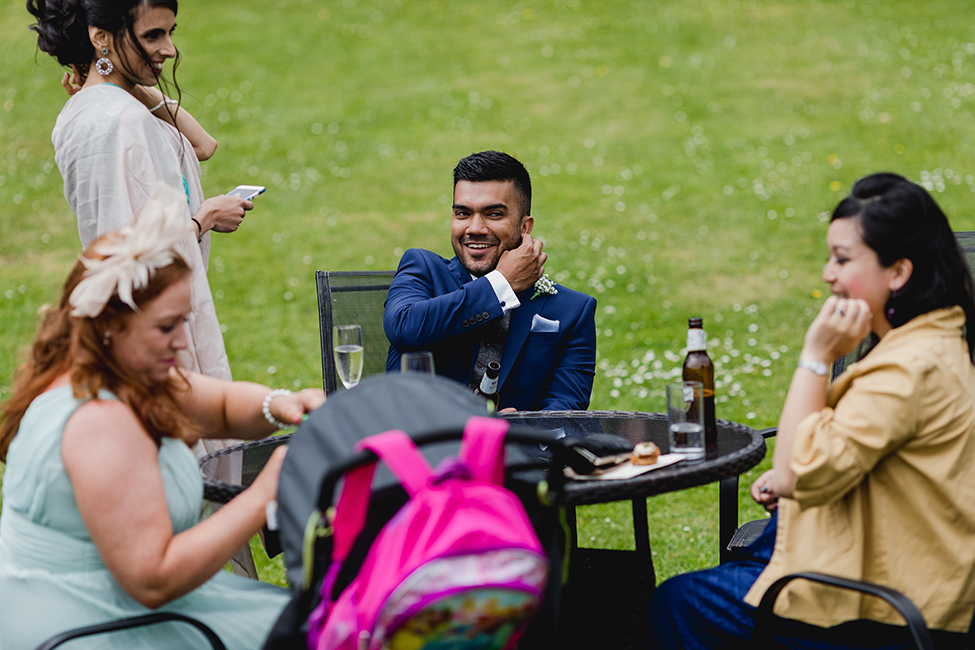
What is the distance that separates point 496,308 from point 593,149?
918 centimetres

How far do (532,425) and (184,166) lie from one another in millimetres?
1677

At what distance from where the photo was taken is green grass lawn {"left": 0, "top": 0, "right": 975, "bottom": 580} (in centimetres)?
815

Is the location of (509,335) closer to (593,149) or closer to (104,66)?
(104,66)

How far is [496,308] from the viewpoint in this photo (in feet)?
12.2

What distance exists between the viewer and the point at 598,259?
9703mm

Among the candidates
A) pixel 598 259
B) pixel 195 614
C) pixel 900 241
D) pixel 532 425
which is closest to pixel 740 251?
pixel 598 259

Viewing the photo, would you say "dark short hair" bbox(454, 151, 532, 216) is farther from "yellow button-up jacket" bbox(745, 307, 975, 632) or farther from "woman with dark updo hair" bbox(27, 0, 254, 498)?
"yellow button-up jacket" bbox(745, 307, 975, 632)

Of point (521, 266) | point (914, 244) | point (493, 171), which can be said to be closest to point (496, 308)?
point (521, 266)

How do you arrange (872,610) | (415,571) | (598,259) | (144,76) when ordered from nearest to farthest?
1. (415,571)
2. (872,610)
3. (144,76)
4. (598,259)

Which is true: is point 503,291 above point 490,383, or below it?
above

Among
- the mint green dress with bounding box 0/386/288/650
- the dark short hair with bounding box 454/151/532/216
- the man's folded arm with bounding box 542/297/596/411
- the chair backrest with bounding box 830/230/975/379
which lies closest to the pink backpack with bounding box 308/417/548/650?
the mint green dress with bounding box 0/386/288/650

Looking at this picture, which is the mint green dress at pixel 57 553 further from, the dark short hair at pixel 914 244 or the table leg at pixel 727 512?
the dark short hair at pixel 914 244

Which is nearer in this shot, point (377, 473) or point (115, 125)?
point (377, 473)

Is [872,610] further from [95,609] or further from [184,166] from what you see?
[184,166]
